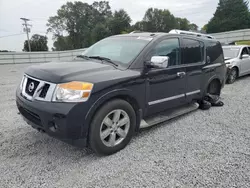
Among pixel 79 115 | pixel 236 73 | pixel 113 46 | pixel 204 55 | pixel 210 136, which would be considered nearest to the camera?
pixel 79 115

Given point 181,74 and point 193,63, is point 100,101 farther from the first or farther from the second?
point 193,63

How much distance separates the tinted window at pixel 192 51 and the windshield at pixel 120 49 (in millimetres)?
912

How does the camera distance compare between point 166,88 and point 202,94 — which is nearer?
point 166,88

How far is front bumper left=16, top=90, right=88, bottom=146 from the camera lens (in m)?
2.37

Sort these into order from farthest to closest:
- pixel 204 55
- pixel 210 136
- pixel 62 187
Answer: pixel 204 55, pixel 210 136, pixel 62 187

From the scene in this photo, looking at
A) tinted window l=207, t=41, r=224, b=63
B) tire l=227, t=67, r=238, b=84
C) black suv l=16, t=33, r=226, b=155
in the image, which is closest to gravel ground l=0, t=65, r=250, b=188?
black suv l=16, t=33, r=226, b=155

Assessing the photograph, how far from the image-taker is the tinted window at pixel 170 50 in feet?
11.1

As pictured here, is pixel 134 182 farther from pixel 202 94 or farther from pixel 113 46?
pixel 202 94

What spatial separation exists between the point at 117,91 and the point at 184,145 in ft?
4.40

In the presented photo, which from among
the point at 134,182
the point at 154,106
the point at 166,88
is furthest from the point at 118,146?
the point at 166,88

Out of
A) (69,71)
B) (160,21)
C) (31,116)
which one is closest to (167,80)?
(69,71)

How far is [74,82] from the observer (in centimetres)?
247

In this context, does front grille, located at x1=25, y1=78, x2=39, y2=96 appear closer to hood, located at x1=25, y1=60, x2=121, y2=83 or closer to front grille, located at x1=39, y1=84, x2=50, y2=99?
hood, located at x1=25, y1=60, x2=121, y2=83

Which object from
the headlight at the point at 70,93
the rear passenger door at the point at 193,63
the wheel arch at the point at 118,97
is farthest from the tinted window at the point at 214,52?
the headlight at the point at 70,93
